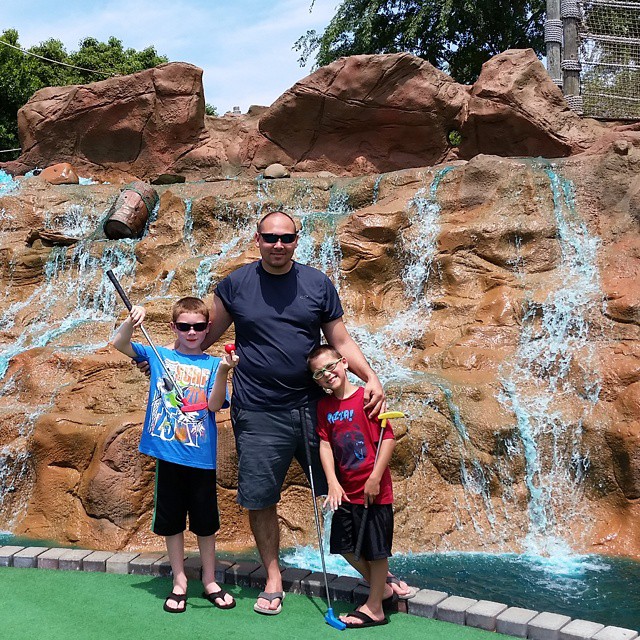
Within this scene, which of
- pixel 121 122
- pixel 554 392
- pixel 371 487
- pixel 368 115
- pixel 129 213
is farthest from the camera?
pixel 121 122

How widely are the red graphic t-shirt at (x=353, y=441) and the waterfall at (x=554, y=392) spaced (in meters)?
2.38

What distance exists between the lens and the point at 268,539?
367cm

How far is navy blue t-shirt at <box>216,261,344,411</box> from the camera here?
359cm

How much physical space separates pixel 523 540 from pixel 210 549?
2.55 metres

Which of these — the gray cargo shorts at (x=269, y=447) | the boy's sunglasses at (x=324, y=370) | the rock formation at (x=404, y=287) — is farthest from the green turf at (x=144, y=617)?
the rock formation at (x=404, y=287)

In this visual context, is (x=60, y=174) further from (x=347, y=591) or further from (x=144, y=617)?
(x=347, y=591)

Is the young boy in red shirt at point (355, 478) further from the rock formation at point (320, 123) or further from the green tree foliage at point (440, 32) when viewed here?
the green tree foliage at point (440, 32)

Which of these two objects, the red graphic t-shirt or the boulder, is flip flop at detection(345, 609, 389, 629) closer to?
the red graphic t-shirt

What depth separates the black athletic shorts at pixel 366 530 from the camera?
3434 millimetres

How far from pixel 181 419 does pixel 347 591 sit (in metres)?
1.04

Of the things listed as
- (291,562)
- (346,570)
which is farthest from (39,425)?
(346,570)

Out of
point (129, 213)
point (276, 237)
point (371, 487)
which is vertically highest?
point (129, 213)

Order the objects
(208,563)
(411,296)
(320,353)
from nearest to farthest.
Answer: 1. (320,353)
2. (208,563)
3. (411,296)

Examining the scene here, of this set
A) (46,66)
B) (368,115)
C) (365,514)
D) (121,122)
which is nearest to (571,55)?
(368,115)
